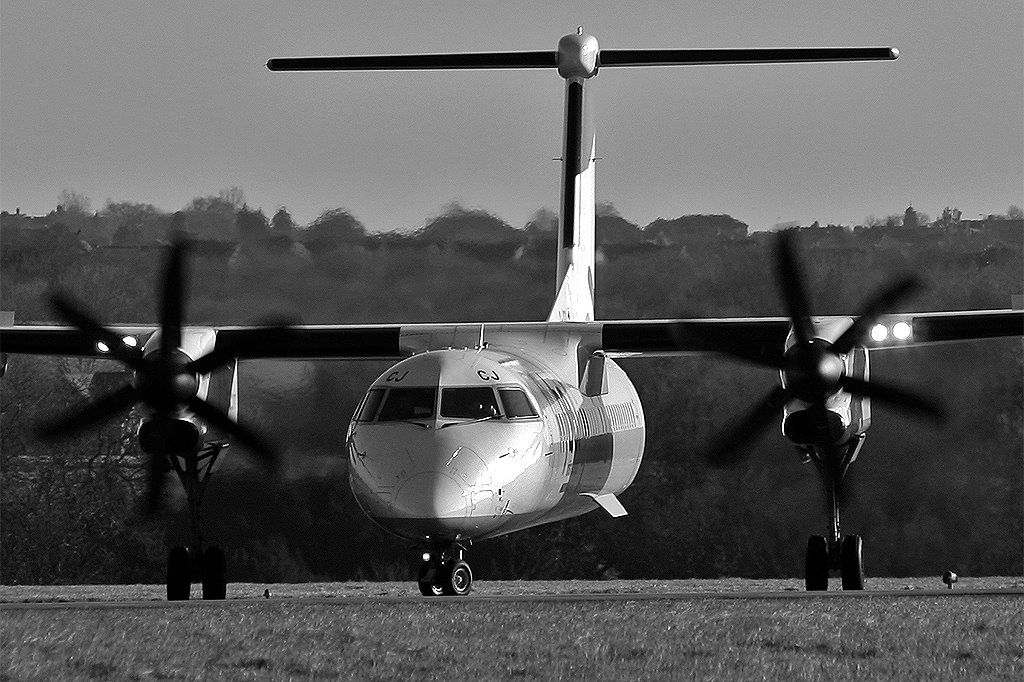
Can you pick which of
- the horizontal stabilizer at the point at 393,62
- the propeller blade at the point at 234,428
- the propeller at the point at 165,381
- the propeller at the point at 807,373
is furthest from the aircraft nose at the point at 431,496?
the horizontal stabilizer at the point at 393,62

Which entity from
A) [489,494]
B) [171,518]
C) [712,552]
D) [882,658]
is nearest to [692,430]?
[712,552]

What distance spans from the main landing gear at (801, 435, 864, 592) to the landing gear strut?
7.91m

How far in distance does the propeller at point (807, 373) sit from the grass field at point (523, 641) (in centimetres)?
421

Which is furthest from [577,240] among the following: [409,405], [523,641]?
[523,641]

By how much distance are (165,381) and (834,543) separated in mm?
9092

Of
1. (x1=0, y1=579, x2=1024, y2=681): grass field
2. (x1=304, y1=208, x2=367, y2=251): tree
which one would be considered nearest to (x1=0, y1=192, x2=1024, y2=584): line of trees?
(x1=304, y1=208, x2=367, y2=251): tree

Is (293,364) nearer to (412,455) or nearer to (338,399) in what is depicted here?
(338,399)

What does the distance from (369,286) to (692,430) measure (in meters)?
8.02

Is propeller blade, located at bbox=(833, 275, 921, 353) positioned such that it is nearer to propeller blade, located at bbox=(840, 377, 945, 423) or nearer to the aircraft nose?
propeller blade, located at bbox=(840, 377, 945, 423)

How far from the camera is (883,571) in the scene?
35781 millimetres

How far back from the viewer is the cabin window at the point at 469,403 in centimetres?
1797

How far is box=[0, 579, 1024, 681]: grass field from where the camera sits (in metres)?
13.2

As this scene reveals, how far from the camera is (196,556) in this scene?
21.6m

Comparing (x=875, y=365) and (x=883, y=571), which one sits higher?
(x=875, y=365)
